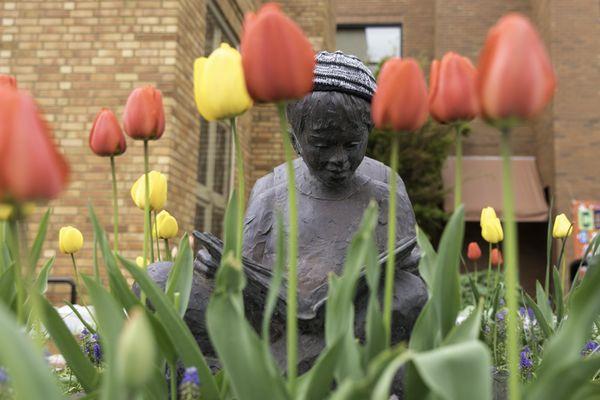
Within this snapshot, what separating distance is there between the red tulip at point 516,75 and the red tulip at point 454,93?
21cm

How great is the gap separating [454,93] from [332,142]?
699 mm

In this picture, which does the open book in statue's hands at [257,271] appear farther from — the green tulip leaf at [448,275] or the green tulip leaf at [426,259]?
the green tulip leaf at [448,275]

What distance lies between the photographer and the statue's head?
154 cm

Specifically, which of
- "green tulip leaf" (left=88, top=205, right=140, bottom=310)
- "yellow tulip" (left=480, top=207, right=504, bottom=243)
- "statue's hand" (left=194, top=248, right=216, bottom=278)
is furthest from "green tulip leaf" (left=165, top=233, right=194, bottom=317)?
"yellow tulip" (left=480, top=207, right=504, bottom=243)

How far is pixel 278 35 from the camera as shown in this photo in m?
0.76

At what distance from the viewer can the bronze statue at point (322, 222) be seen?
1.46m

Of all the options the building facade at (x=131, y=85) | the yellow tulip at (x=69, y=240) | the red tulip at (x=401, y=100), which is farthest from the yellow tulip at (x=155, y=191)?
the building facade at (x=131, y=85)

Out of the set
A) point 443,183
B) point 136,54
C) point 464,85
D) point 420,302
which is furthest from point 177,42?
point 443,183

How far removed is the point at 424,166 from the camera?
11.8m

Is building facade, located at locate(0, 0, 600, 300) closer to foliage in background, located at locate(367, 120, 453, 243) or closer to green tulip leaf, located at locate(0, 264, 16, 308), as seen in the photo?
foliage in background, located at locate(367, 120, 453, 243)

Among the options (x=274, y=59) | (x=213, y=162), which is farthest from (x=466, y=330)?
(x=213, y=162)

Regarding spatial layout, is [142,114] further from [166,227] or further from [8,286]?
[166,227]

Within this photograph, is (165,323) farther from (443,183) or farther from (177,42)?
(443,183)

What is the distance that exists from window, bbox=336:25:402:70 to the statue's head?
12777 millimetres
